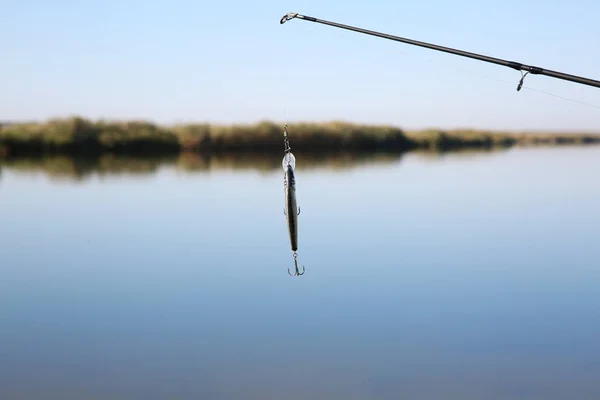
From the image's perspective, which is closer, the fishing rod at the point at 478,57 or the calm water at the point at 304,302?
the fishing rod at the point at 478,57

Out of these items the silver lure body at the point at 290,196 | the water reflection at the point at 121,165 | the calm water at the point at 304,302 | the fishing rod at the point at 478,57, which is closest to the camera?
the fishing rod at the point at 478,57

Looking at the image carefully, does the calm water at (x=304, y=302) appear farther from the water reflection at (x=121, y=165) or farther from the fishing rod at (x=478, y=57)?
the water reflection at (x=121, y=165)

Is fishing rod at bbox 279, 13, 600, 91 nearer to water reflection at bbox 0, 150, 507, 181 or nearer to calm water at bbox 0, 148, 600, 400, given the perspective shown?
calm water at bbox 0, 148, 600, 400

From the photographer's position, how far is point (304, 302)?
11203 mm

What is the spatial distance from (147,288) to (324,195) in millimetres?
14770

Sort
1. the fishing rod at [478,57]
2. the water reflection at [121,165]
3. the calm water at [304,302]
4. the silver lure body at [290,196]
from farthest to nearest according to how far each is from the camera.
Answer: the water reflection at [121,165]
the calm water at [304,302]
the silver lure body at [290,196]
the fishing rod at [478,57]

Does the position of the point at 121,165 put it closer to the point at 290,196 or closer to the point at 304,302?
the point at 304,302

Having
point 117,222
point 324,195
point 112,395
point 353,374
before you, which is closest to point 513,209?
point 324,195

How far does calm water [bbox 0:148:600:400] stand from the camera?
26.4 feet

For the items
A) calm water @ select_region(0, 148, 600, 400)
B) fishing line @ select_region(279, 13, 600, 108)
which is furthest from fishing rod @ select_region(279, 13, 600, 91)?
calm water @ select_region(0, 148, 600, 400)

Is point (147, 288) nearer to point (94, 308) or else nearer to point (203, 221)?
point (94, 308)

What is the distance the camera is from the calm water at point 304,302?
26.4 ft

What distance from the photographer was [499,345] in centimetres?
912

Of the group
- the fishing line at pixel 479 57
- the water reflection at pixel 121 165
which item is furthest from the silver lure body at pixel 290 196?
the water reflection at pixel 121 165
